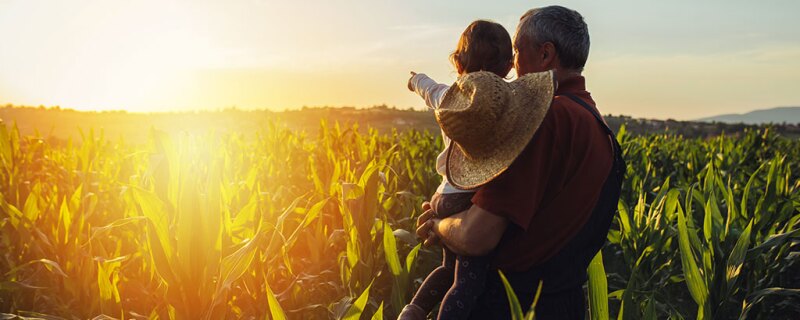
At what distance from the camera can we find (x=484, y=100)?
51.6 inches

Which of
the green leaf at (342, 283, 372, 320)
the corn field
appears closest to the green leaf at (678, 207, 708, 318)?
the corn field

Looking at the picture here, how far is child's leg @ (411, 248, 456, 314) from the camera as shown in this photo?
178 centimetres

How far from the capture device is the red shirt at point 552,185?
54.6 inches

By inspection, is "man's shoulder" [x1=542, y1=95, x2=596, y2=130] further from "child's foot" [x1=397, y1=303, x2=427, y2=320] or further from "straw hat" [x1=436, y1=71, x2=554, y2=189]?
"child's foot" [x1=397, y1=303, x2=427, y2=320]

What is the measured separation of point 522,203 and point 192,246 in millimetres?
1074

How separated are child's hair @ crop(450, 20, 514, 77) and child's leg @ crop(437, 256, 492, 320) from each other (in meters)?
0.62

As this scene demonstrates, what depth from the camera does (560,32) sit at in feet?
5.07

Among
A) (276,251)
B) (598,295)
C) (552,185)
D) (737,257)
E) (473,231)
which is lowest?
(276,251)

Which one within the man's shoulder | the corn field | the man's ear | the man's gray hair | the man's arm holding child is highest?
the man's gray hair

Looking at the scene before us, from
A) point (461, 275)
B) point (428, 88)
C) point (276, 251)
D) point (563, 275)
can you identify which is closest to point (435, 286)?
point (461, 275)

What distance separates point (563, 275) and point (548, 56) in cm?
63

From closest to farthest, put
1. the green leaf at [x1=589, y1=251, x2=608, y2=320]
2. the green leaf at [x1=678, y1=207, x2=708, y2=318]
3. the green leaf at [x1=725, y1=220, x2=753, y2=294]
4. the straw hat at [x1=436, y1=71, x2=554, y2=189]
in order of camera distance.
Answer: the straw hat at [x1=436, y1=71, x2=554, y2=189]
the green leaf at [x1=589, y1=251, x2=608, y2=320]
the green leaf at [x1=678, y1=207, x2=708, y2=318]
the green leaf at [x1=725, y1=220, x2=753, y2=294]

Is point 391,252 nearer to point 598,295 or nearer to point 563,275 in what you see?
point 563,275

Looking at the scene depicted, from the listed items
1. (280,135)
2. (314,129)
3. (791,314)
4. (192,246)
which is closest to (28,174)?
(280,135)
